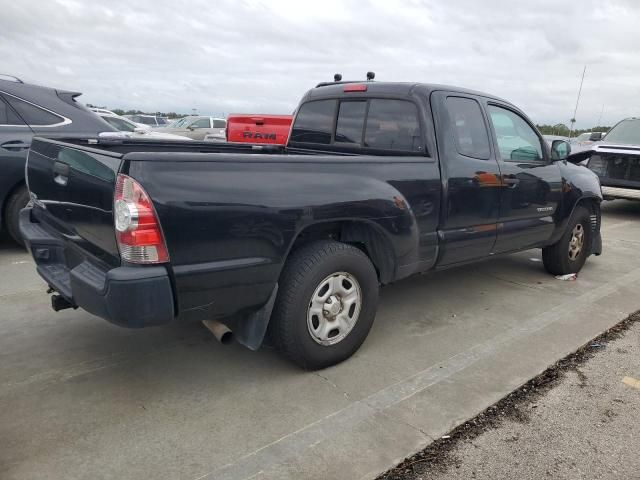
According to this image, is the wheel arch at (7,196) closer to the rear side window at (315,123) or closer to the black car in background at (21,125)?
the black car in background at (21,125)

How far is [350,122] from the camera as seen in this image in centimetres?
425

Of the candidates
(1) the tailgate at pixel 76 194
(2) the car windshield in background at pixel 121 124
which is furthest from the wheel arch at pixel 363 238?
(2) the car windshield in background at pixel 121 124

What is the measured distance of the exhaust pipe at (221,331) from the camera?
9.39 feet

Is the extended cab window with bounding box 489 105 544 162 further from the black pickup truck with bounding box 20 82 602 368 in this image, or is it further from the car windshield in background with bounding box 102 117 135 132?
the car windshield in background with bounding box 102 117 135 132

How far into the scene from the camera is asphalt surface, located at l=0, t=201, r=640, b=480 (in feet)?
7.89

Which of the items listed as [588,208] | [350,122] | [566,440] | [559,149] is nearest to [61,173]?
[350,122]

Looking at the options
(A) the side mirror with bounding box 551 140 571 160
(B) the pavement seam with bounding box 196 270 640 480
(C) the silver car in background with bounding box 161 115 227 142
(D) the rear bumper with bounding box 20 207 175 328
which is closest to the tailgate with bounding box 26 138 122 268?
(D) the rear bumper with bounding box 20 207 175 328

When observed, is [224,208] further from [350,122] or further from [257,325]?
[350,122]

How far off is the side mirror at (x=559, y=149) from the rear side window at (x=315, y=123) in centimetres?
207

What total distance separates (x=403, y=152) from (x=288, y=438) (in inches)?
85.5

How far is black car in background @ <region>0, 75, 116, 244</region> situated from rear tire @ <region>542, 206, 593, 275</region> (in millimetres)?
5079

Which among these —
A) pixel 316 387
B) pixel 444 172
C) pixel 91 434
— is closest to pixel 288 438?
pixel 316 387

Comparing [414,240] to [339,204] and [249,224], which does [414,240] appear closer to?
[339,204]

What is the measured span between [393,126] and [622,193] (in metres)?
7.11
